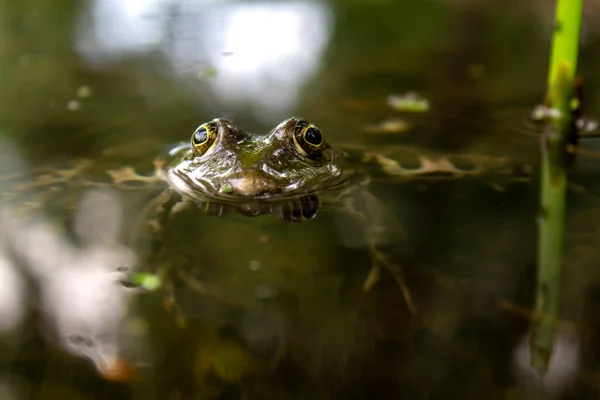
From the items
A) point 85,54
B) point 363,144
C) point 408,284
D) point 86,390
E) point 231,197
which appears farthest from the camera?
point 85,54

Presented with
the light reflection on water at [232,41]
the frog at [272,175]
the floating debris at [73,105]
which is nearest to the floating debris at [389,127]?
the frog at [272,175]

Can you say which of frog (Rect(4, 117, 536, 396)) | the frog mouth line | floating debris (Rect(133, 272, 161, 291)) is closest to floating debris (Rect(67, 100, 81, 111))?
frog (Rect(4, 117, 536, 396))

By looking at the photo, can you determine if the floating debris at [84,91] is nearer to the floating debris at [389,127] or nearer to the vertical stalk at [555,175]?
the floating debris at [389,127]

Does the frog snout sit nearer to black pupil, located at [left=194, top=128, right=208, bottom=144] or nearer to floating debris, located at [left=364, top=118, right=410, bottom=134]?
black pupil, located at [left=194, top=128, right=208, bottom=144]

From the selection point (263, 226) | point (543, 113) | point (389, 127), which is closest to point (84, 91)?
point (389, 127)

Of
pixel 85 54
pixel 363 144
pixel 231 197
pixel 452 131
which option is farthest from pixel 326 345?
pixel 85 54

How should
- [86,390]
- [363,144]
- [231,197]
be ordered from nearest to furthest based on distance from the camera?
[86,390], [231,197], [363,144]

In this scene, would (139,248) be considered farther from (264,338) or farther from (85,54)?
(85,54)
